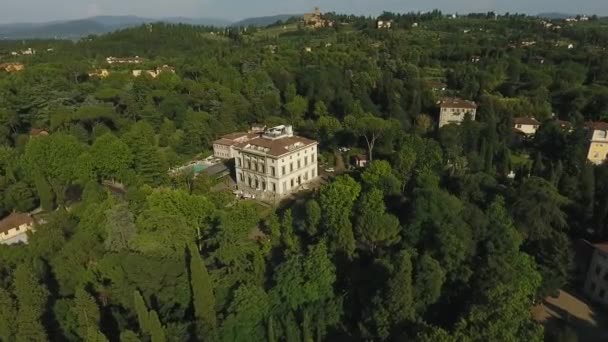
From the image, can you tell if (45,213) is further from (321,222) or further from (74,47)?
(74,47)

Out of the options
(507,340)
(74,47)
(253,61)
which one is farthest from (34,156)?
(74,47)

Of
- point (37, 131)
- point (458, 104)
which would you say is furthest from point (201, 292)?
point (458, 104)

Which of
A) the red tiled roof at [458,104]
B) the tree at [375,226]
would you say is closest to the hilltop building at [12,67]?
the red tiled roof at [458,104]

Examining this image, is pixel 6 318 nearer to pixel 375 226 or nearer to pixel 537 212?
pixel 375 226

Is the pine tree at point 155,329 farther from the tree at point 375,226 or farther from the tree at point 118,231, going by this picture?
the tree at point 375,226

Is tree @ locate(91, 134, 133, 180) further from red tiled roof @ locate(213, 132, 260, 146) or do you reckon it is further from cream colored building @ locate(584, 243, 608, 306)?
cream colored building @ locate(584, 243, 608, 306)

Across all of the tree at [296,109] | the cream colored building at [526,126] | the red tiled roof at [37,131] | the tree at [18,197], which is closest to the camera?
the tree at [18,197]

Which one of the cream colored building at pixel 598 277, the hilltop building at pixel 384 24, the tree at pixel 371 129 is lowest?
the cream colored building at pixel 598 277
